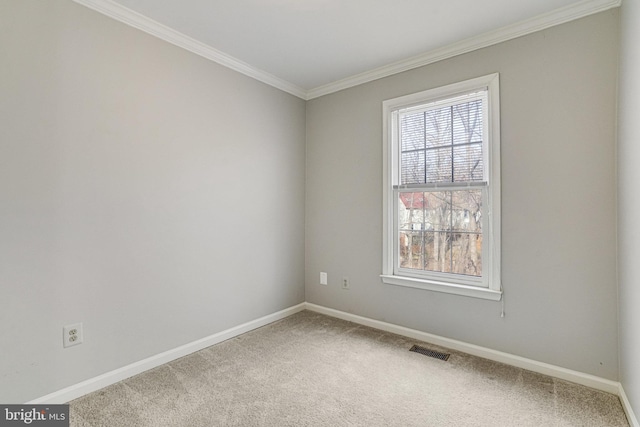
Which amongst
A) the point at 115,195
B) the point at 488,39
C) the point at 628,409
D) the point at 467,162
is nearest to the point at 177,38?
the point at 115,195

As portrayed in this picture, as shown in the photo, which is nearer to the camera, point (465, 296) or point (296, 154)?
point (465, 296)

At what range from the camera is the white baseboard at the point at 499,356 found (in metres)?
1.96

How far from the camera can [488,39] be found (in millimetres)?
2336

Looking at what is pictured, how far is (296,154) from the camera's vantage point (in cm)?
343

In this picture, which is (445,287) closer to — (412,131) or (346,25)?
(412,131)

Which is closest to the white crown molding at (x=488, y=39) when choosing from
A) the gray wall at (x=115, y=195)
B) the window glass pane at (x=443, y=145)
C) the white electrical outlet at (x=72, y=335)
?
the window glass pane at (x=443, y=145)

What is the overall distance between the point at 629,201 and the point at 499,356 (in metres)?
1.33

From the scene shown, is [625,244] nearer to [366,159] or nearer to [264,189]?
[366,159]

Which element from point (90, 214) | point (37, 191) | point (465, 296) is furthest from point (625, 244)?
point (37, 191)

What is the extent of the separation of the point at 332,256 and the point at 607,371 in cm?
221

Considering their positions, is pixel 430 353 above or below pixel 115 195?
below
